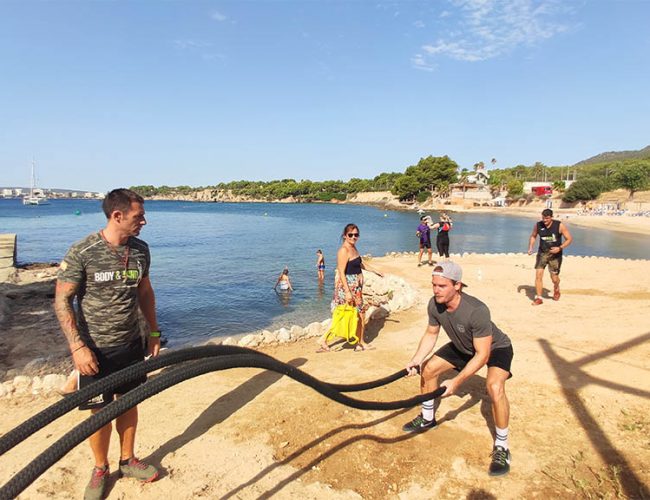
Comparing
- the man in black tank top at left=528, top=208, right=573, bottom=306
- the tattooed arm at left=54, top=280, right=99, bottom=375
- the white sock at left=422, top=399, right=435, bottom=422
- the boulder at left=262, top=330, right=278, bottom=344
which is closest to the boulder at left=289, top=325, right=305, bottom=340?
the boulder at left=262, top=330, right=278, bottom=344

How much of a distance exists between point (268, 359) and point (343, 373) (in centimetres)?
353

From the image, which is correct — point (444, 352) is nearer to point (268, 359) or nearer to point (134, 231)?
point (268, 359)

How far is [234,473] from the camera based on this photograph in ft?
12.1

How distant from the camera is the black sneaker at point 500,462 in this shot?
3621mm

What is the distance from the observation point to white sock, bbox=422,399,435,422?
4.32 meters

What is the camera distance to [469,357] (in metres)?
4.04

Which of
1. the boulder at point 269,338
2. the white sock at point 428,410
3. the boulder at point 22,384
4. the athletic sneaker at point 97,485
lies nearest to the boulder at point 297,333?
the boulder at point 269,338

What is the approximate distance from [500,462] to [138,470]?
3.39 metres

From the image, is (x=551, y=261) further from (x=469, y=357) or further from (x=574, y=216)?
(x=574, y=216)

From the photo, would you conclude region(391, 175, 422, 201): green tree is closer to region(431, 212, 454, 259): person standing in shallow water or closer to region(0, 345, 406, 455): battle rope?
region(431, 212, 454, 259): person standing in shallow water

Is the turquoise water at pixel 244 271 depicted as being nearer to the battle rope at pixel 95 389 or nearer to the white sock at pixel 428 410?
the white sock at pixel 428 410

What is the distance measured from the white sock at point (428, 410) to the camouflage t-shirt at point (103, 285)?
3.15 metres

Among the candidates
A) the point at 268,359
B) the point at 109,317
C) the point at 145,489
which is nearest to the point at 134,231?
the point at 109,317

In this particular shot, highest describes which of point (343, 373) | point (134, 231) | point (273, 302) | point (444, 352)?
point (134, 231)
